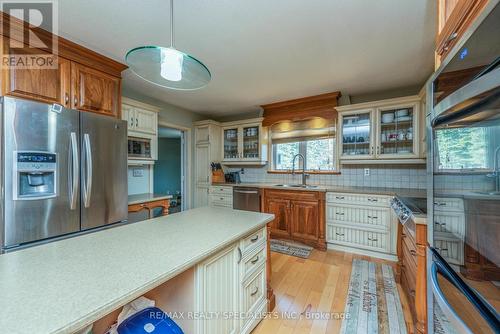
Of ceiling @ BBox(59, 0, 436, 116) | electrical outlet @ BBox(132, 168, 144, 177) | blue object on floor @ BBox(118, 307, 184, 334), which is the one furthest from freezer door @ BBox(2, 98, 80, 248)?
electrical outlet @ BBox(132, 168, 144, 177)

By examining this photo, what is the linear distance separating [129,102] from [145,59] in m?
1.93

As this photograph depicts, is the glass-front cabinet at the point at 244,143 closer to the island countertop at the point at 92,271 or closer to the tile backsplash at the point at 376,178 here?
the tile backsplash at the point at 376,178

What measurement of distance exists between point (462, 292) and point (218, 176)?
401cm

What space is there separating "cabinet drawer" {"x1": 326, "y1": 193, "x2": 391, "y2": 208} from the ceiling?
159 cm

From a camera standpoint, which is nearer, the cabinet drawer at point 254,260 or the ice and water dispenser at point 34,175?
the cabinet drawer at point 254,260

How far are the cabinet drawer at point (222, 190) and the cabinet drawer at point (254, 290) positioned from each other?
2.43 m

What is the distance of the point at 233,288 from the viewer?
4.40 feet

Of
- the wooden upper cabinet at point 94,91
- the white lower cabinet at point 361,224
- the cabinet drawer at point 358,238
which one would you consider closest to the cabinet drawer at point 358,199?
the white lower cabinet at point 361,224

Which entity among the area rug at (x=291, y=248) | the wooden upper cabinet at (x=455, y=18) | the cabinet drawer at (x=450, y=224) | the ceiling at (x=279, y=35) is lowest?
the area rug at (x=291, y=248)

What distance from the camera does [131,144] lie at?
2.98 meters

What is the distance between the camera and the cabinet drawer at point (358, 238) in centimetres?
284

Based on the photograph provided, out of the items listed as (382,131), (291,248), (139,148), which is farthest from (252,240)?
(382,131)

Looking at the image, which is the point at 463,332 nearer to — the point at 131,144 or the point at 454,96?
the point at 454,96

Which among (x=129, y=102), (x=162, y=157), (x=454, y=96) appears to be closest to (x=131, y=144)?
(x=129, y=102)
